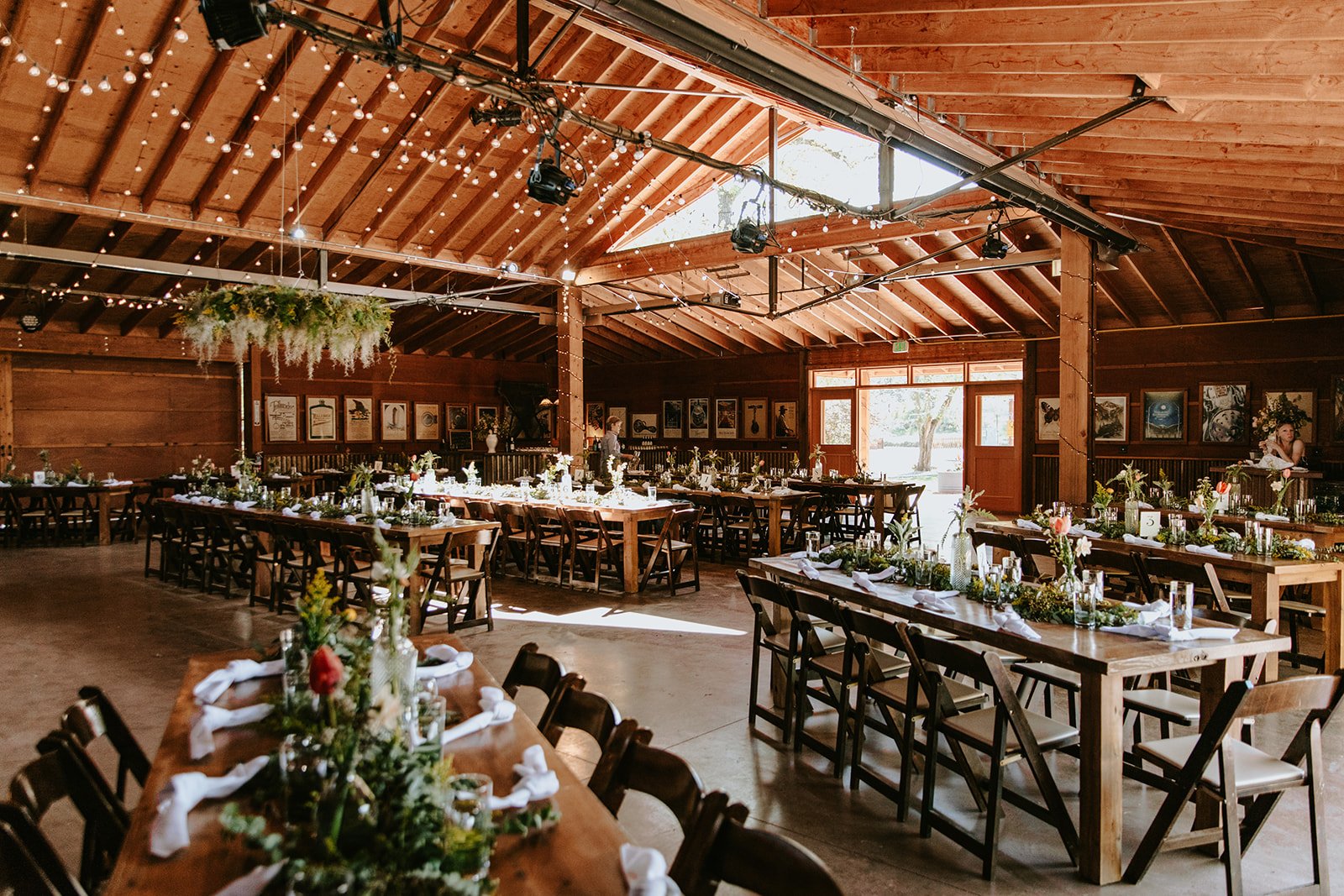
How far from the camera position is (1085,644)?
11.2ft

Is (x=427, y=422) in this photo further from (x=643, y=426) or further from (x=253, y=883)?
(x=253, y=883)

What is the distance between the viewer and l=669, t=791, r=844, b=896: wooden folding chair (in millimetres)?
1641

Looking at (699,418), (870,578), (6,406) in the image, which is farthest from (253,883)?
(699,418)

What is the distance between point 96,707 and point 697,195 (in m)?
12.1

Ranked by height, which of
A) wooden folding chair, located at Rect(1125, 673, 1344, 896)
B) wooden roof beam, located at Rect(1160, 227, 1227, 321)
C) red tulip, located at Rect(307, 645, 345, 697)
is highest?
wooden roof beam, located at Rect(1160, 227, 1227, 321)

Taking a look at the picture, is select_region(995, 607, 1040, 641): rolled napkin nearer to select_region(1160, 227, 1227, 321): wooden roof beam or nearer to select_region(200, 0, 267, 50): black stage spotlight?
select_region(200, 0, 267, 50): black stage spotlight

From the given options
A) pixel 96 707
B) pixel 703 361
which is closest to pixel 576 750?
pixel 96 707

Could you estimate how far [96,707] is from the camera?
2.66 meters

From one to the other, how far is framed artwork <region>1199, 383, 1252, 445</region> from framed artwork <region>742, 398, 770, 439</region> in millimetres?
8516

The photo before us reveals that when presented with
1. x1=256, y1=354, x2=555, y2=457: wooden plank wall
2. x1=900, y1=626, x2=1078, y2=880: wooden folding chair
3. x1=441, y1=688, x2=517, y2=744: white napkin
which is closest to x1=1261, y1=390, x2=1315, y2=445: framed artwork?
x1=900, y1=626, x2=1078, y2=880: wooden folding chair

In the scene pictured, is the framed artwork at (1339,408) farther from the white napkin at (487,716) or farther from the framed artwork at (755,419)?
the white napkin at (487,716)

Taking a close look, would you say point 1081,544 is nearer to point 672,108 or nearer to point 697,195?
point 672,108

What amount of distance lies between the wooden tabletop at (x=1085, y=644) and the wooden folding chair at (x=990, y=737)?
0.28 metres

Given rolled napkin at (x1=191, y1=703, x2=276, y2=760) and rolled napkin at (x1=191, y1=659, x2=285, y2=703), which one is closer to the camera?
rolled napkin at (x1=191, y1=703, x2=276, y2=760)
